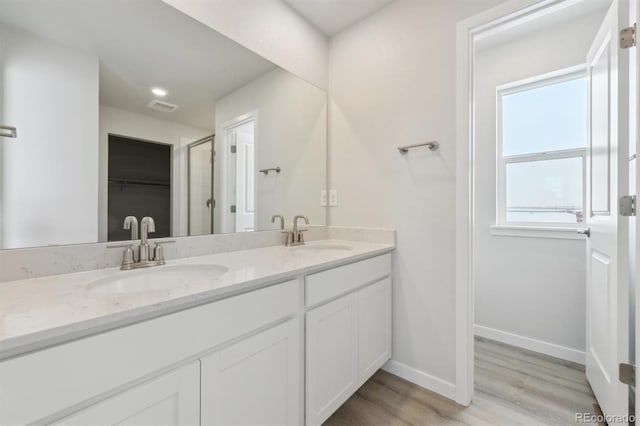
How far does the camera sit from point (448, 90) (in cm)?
157

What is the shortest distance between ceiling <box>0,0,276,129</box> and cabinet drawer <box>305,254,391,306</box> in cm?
103

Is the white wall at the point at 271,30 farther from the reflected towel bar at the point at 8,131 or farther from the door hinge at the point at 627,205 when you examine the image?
the door hinge at the point at 627,205

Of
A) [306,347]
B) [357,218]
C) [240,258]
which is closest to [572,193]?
[357,218]

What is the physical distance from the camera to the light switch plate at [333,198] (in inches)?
83.9

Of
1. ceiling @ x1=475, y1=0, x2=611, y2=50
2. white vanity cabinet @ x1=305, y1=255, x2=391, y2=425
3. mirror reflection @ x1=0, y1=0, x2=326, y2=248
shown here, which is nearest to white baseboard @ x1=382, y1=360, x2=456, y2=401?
white vanity cabinet @ x1=305, y1=255, x2=391, y2=425

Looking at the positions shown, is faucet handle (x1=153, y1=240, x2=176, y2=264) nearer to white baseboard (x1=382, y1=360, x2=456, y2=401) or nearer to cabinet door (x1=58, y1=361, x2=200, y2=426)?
cabinet door (x1=58, y1=361, x2=200, y2=426)

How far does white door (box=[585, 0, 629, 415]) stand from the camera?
118cm

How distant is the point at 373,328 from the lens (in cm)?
158

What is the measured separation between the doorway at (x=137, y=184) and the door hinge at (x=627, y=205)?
1.99 meters

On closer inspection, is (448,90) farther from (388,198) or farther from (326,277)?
(326,277)

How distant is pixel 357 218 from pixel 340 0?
146 centimetres

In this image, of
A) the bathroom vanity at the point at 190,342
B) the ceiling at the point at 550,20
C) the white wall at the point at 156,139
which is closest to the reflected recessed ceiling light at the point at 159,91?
the white wall at the point at 156,139

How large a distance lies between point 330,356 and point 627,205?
1.41 m

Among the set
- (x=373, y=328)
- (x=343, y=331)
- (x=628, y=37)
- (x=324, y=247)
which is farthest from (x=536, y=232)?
(x=343, y=331)
